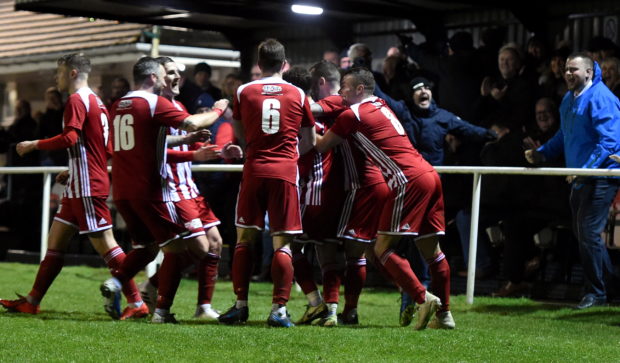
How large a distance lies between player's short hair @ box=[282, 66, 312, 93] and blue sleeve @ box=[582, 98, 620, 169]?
9.71 feet

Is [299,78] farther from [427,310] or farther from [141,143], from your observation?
[427,310]

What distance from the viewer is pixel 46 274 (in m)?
10.2

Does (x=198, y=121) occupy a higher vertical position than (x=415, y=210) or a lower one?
higher

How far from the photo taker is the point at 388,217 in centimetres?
948

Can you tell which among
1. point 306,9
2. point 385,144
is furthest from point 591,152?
point 306,9

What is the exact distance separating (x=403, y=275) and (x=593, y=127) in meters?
3.02

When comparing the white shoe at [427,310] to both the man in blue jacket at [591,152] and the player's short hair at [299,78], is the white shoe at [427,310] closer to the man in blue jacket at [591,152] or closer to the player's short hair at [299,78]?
the player's short hair at [299,78]

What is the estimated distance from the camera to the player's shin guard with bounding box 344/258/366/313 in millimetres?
9992

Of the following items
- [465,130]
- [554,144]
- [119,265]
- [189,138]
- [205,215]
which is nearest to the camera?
[189,138]

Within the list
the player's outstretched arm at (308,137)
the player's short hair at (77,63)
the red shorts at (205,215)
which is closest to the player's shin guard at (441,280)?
the player's outstretched arm at (308,137)

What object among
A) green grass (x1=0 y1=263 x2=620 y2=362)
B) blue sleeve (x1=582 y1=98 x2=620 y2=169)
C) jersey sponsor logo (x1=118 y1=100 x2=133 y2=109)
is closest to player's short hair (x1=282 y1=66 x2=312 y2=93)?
jersey sponsor logo (x1=118 y1=100 x2=133 y2=109)

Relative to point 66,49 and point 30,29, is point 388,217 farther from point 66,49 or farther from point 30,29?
point 30,29

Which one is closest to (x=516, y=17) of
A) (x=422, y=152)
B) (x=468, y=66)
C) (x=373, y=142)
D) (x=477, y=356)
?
(x=468, y=66)

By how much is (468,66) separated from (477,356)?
271 inches
